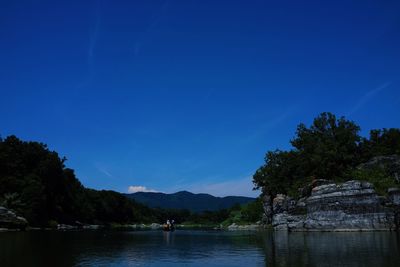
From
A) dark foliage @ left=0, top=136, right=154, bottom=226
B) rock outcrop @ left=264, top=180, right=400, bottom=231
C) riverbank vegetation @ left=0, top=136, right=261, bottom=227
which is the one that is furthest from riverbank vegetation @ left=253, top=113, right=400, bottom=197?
dark foliage @ left=0, top=136, right=154, bottom=226

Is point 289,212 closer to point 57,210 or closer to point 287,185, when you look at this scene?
point 287,185

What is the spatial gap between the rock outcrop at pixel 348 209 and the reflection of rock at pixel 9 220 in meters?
63.2

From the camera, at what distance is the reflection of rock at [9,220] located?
92125 millimetres

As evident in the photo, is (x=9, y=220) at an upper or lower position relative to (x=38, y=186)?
lower

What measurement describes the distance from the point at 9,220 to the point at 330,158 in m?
77.5

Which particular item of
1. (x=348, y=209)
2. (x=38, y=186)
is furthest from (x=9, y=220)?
(x=348, y=209)

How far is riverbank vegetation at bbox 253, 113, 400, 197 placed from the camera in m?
96.8

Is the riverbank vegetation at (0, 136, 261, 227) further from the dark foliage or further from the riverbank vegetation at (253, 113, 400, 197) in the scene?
the riverbank vegetation at (253, 113, 400, 197)

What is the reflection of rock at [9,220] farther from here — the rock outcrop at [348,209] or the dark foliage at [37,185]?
the rock outcrop at [348,209]

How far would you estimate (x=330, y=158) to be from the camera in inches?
4114

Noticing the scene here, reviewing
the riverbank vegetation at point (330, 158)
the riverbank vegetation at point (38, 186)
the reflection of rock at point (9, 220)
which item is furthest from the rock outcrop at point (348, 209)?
the riverbank vegetation at point (38, 186)

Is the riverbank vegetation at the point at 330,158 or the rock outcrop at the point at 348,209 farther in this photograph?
the riverbank vegetation at the point at 330,158

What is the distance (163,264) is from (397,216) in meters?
62.9

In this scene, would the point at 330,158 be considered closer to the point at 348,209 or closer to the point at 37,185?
the point at 348,209
